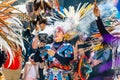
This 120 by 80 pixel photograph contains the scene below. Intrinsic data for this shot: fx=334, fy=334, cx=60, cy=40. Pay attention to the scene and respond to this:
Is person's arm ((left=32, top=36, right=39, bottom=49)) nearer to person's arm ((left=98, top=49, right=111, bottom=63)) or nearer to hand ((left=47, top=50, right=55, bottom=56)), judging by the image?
hand ((left=47, top=50, right=55, bottom=56))

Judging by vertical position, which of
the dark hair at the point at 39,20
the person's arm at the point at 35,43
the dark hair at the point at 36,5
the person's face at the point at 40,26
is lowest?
the person's arm at the point at 35,43

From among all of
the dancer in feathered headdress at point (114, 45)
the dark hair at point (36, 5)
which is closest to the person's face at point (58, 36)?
the dark hair at point (36, 5)

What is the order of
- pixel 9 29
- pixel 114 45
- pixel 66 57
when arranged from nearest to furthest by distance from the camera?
pixel 114 45 < pixel 66 57 < pixel 9 29

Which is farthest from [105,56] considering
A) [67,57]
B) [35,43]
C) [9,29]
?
[9,29]

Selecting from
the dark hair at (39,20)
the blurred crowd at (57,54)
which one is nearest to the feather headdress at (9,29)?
the blurred crowd at (57,54)

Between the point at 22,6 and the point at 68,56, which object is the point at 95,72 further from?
the point at 22,6

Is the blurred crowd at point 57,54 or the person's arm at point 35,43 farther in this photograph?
the person's arm at point 35,43

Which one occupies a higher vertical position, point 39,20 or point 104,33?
point 39,20

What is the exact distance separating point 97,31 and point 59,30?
0.41 meters

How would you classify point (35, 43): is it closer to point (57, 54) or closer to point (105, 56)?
point (57, 54)

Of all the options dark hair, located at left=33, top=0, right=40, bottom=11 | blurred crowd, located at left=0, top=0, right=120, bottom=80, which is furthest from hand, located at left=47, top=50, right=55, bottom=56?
dark hair, located at left=33, top=0, right=40, bottom=11

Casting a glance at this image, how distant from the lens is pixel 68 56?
3.56 metres

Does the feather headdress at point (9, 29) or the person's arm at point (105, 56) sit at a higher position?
the feather headdress at point (9, 29)

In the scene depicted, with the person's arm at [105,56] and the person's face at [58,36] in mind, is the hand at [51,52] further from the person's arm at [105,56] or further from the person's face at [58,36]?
the person's arm at [105,56]
